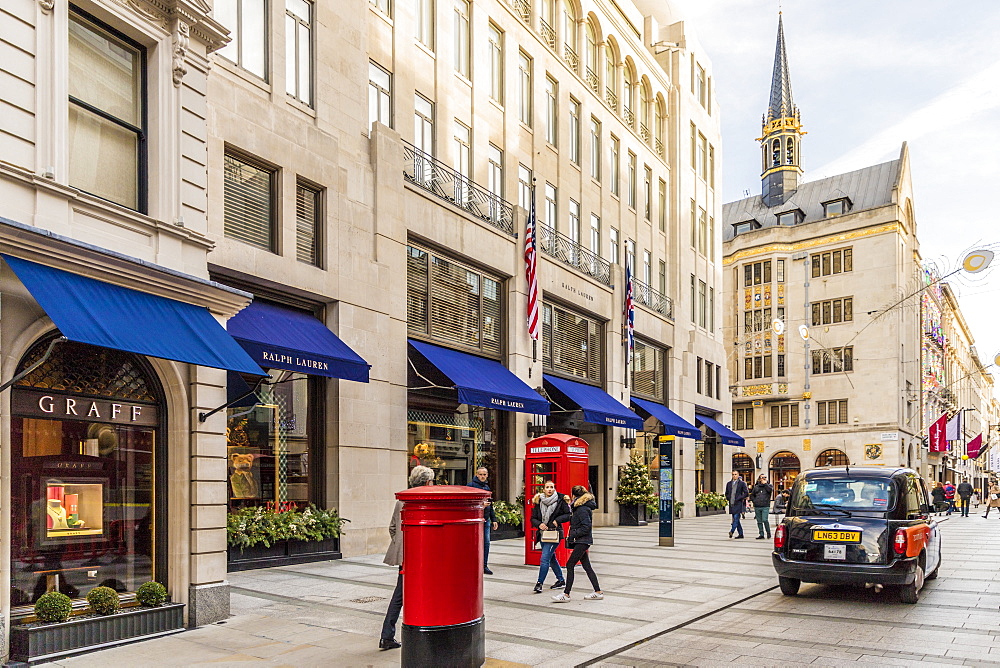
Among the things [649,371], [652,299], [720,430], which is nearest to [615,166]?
[652,299]

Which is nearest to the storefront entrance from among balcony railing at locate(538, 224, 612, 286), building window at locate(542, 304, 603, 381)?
building window at locate(542, 304, 603, 381)

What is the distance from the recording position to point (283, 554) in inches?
592

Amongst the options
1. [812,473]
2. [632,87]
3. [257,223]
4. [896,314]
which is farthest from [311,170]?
[896,314]

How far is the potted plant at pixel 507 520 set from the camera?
21469 mm

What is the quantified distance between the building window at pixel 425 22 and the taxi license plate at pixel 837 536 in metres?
14.7

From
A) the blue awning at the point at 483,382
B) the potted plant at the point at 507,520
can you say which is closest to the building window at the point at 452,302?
the blue awning at the point at 483,382

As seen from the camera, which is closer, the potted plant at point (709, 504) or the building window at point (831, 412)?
the potted plant at point (709, 504)

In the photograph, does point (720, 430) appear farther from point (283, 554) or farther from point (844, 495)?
point (283, 554)

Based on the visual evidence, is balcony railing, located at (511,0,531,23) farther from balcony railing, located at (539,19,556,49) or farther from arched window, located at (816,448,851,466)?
arched window, located at (816,448,851,466)

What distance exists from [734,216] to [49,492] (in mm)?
77238

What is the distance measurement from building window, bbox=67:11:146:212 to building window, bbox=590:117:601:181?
21.9m

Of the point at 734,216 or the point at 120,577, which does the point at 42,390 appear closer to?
the point at 120,577

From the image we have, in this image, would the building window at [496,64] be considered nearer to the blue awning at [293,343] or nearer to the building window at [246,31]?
the building window at [246,31]

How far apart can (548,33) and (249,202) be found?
15701 millimetres
